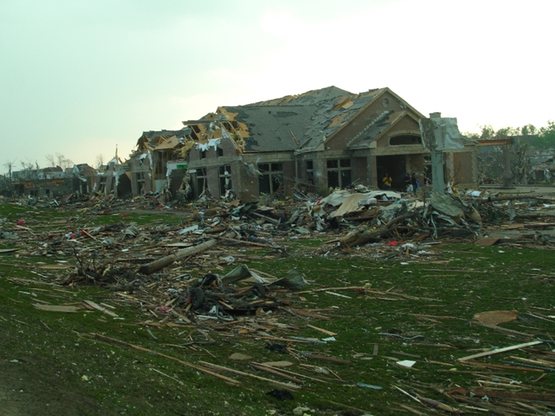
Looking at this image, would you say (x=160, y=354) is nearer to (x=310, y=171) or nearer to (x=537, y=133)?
(x=310, y=171)

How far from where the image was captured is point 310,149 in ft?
139

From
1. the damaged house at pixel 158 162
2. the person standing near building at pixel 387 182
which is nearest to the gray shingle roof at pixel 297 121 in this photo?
the person standing near building at pixel 387 182

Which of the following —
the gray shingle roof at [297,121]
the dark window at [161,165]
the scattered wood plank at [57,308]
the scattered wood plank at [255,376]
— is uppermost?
the gray shingle roof at [297,121]

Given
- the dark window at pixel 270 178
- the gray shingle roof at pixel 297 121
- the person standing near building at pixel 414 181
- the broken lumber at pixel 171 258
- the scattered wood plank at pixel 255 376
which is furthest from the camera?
the dark window at pixel 270 178

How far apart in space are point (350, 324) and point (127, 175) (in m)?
53.6

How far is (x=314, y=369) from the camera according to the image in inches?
280

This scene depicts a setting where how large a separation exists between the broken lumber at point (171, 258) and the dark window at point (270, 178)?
82.5ft

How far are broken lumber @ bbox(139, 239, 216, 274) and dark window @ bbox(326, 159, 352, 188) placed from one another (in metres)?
24.7

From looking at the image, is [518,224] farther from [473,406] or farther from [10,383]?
[10,383]

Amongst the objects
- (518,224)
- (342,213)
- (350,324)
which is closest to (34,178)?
(342,213)

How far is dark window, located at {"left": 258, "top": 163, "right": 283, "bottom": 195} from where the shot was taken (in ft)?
144

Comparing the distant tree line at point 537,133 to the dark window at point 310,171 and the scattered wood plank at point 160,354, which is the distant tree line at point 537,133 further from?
the scattered wood plank at point 160,354

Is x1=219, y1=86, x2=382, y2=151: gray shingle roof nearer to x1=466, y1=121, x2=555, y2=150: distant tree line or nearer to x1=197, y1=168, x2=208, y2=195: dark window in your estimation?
x1=197, y1=168, x2=208, y2=195: dark window

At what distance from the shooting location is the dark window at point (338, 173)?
4272 cm
